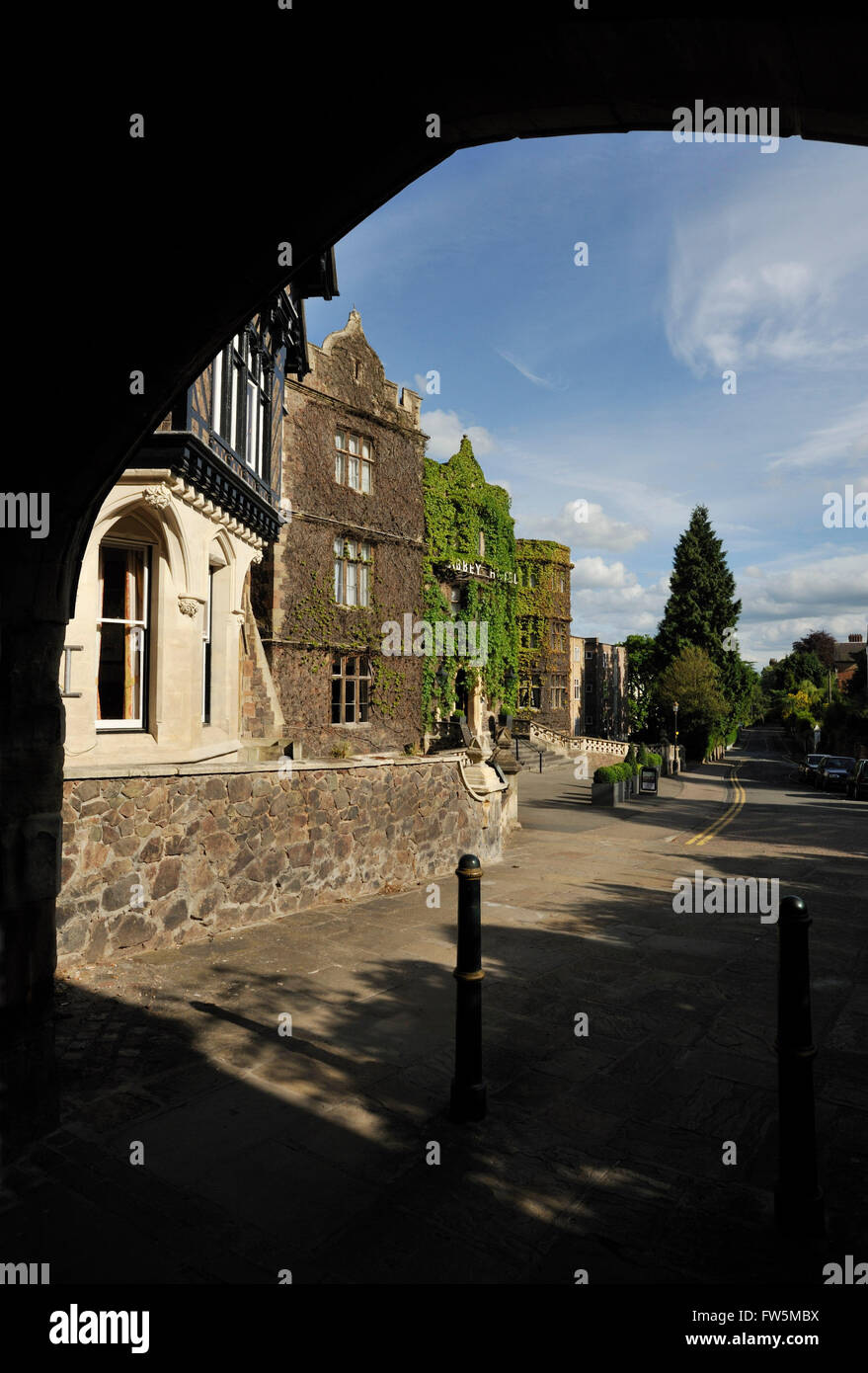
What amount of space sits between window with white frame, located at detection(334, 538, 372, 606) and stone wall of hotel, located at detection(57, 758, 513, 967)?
533 inches

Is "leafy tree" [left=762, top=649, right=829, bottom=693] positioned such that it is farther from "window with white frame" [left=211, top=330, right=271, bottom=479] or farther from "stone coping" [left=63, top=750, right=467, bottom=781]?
"stone coping" [left=63, top=750, right=467, bottom=781]

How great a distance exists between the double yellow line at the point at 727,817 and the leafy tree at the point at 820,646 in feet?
222

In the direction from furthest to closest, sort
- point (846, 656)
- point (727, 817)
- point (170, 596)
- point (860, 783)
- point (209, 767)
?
point (846, 656) < point (860, 783) < point (727, 817) < point (170, 596) < point (209, 767)

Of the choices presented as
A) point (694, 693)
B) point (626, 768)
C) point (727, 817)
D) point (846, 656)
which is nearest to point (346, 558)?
point (626, 768)

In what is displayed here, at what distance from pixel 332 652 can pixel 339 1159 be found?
20.1 meters

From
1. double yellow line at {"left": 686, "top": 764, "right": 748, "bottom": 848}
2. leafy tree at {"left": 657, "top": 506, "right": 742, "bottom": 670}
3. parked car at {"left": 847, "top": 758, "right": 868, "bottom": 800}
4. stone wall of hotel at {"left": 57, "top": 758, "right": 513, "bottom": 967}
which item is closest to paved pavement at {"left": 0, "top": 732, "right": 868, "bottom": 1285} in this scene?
stone wall of hotel at {"left": 57, "top": 758, "right": 513, "bottom": 967}

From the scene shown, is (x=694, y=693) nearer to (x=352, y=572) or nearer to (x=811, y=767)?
(x=811, y=767)

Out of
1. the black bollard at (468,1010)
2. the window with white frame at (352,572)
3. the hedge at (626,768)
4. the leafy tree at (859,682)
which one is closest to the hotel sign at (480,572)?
the window with white frame at (352,572)

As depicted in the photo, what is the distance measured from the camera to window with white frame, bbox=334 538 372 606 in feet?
78.5

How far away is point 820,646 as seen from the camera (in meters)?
97.0

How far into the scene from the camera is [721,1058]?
16.6ft

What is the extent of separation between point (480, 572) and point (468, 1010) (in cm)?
2753

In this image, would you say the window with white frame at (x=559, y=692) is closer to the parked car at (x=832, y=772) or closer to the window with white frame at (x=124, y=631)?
the parked car at (x=832, y=772)
